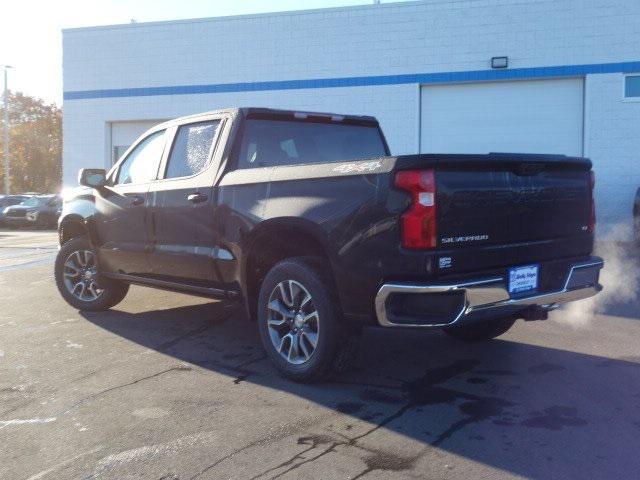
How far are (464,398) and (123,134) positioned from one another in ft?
65.2

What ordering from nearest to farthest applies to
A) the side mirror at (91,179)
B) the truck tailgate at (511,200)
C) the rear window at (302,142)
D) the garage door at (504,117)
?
the truck tailgate at (511,200)
the rear window at (302,142)
the side mirror at (91,179)
the garage door at (504,117)

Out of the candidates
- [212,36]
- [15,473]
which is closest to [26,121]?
[212,36]

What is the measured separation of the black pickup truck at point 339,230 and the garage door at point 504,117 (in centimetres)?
1135

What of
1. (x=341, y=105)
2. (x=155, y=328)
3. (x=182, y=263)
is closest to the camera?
(x=182, y=263)

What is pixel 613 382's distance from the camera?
4.84 meters

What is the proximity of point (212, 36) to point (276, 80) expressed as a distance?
8.37 feet

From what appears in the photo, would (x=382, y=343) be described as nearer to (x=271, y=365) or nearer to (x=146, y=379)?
(x=271, y=365)

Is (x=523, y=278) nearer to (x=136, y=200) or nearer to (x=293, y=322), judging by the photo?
(x=293, y=322)

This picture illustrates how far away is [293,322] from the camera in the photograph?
16.3 feet

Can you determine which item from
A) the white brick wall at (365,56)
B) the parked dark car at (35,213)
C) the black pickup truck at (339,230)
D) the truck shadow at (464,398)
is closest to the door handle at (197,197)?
the black pickup truck at (339,230)

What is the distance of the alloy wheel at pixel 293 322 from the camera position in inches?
190

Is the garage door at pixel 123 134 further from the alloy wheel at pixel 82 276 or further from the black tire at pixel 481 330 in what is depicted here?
the black tire at pixel 481 330

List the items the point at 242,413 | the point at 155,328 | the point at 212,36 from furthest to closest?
the point at 212,36, the point at 155,328, the point at 242,413

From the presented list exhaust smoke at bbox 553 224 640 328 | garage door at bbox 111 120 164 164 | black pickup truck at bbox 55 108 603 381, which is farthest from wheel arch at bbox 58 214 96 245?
garage door at bbox 111 120 164 164
